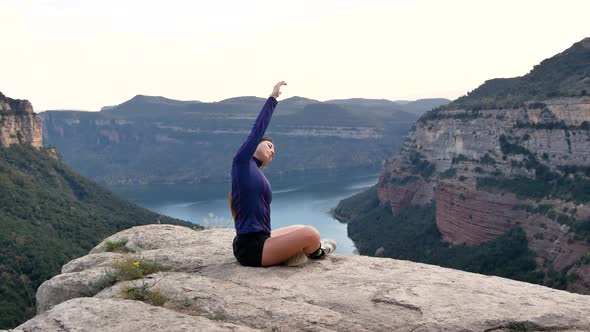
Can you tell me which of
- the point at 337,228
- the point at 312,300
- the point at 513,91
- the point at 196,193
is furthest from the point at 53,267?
the point at 196,193

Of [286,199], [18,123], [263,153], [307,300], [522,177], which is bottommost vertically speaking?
[286,199]

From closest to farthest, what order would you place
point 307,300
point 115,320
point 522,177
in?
point 115,320
point 307,300
point 522,177

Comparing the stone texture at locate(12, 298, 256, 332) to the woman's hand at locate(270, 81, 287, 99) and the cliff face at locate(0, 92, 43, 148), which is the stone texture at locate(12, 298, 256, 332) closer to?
the woman's hand at locate(270, 81, 287, 99)

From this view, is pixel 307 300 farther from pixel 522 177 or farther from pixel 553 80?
pixel 553 80

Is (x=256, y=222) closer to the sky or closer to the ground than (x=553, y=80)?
closer to the ground

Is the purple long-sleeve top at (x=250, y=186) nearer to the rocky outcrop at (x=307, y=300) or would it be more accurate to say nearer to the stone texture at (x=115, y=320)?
the rocky outcrop at (x=307, y=300)

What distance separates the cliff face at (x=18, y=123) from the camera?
71875 millimetres

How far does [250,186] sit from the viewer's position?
8008 mm

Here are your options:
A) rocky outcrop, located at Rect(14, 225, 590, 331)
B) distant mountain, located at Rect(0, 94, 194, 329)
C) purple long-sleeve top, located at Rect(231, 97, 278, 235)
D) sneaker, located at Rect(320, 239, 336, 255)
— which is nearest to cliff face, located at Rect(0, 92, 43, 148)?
distant mountain, located at Rect(0, 94, 194, 329)

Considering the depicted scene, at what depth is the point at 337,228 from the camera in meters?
105

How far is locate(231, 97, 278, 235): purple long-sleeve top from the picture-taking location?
796 cm

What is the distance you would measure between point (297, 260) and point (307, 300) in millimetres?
1342

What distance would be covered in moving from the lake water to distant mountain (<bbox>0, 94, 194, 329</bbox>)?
2448 cm

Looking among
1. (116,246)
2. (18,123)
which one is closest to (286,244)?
(116,246)
